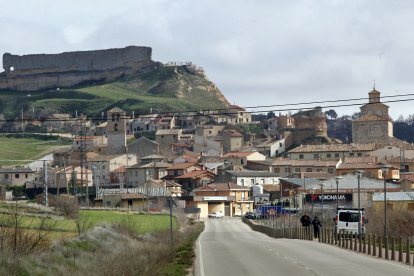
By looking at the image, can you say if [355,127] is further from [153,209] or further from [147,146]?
[153,209]

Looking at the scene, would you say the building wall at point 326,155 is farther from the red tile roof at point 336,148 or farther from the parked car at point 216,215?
the parked car at point 216,215

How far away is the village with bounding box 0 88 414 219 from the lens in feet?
295

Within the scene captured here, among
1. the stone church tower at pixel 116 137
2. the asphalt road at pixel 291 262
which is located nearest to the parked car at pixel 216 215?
the stone church tower at pixel 116 137

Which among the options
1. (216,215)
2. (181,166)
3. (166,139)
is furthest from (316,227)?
(166,139)

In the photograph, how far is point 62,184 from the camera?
135750mm

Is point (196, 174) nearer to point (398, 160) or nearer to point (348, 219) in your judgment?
point (398, 160)

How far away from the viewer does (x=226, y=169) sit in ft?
453

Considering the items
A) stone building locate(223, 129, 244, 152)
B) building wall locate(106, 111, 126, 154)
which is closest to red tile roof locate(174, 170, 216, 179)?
building wall locate(106, 111, 126, 154)

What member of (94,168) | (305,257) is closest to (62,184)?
(94,168)

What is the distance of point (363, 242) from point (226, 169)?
102 meters

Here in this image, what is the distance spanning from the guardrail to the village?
12.7 m

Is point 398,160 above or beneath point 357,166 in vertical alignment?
above

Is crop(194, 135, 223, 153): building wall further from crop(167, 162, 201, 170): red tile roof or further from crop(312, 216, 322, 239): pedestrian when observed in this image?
crop(312, 216, 322, 239): pedestrian

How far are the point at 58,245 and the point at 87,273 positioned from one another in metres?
7.39
